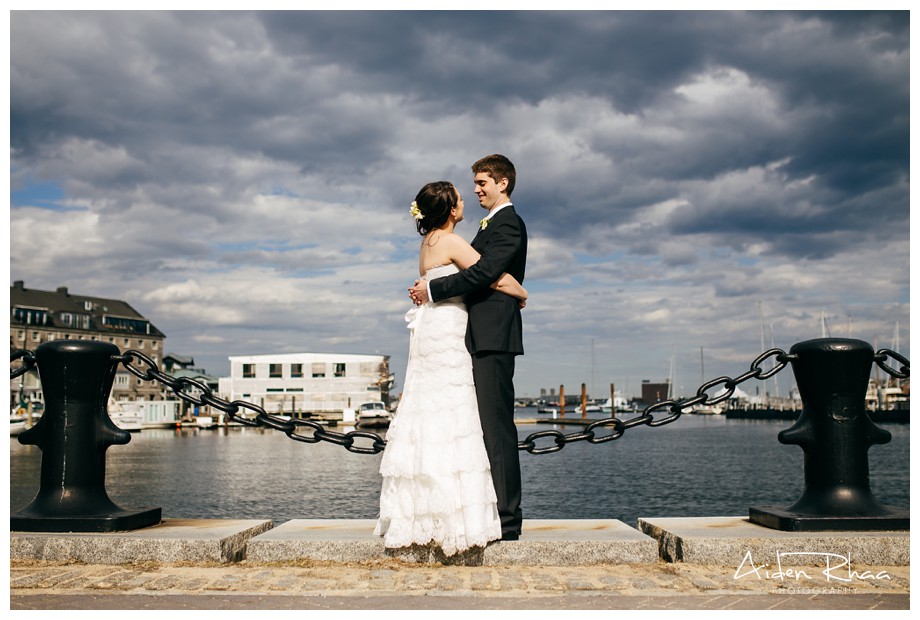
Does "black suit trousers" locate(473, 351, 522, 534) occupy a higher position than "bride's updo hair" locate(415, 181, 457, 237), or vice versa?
"bride's updo hair" locate(415, 181, 457, 237)

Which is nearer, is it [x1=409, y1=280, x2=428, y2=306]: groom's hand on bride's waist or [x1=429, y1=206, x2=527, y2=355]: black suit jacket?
[x1=429, y1=206, x2=527, y2=355]: black suit jacket

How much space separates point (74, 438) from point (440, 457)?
2420 mm

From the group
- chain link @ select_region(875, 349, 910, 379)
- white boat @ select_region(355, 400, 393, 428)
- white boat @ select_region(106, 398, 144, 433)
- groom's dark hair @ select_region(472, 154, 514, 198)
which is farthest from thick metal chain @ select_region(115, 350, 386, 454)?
white boat @ select_region(355, 400, 393, 428)

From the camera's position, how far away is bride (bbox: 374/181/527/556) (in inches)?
183

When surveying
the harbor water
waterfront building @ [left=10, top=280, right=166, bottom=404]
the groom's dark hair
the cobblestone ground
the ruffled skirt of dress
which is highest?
waterfront building @ [left=10, top=280, right=166, bottom=404]

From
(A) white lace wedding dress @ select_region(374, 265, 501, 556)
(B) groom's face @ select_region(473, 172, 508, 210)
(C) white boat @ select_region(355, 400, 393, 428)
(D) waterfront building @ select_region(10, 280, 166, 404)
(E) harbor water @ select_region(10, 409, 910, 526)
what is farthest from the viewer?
(D) waterfront building @ select_region(10, 280, 166, 404)

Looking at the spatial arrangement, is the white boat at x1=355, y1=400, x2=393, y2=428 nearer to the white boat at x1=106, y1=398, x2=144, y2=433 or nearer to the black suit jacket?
the white boat at x1=106, y1=398, x2=144, y2=433

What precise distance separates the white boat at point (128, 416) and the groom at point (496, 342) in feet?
239

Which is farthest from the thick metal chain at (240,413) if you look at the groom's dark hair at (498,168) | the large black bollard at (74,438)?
the groom's dark hair at (498,168)

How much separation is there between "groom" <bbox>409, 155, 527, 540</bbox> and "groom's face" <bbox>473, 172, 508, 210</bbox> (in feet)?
0.60

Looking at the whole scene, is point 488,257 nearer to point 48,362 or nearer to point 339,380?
point 48,362

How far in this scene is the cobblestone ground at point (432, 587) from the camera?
372 centimetres

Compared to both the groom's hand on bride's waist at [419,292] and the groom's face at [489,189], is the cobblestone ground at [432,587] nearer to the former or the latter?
the groom's hand on bride's waist at [419,292]

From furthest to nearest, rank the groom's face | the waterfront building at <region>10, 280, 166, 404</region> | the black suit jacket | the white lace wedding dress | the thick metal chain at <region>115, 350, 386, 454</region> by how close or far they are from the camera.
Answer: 1. the waterfront building at <region>10, 280, 166, 404</region>
2. the thick metal chain at <region>115, 350, 386, 454</region>
3. the groom's face
4. the black suit jacket
5. the white lace wedding dress
